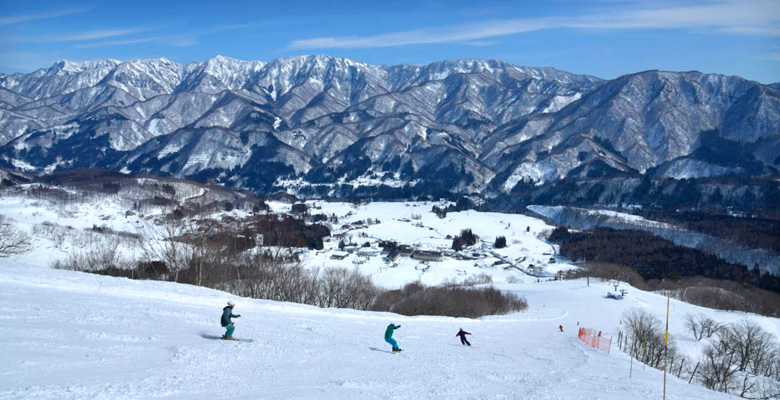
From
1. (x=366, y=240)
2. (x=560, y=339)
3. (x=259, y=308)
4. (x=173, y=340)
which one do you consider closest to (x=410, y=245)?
(x=366, y=240)

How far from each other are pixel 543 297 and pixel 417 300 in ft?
85.6

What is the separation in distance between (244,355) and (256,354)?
452 mm

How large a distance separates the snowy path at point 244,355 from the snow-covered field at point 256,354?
0.19 feet

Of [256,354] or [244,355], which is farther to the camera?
[256,354]

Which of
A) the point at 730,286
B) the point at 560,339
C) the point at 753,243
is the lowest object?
the point at 560,339

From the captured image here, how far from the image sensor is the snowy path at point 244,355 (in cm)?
1260

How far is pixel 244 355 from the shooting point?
52.7 feet

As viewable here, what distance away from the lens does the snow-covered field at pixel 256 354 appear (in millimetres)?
12656

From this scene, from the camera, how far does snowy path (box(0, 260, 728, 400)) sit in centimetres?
1260

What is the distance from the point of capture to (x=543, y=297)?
61500 millimetres

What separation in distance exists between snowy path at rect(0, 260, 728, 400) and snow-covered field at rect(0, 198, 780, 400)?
0.19 feet

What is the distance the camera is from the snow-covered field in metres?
12.7

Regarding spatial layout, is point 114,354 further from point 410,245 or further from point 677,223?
point 677,223

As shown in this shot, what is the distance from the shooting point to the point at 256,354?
53.8 feet
